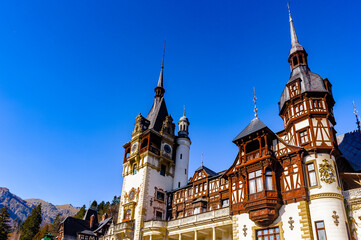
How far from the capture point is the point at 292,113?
107 ft

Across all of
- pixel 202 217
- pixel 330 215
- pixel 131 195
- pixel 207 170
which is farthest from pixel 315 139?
pixel 131 195

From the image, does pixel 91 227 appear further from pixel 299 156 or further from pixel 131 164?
pixel 299 156

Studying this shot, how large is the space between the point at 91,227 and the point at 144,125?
26.8 meters

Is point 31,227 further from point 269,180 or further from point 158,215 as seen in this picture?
point 269,180

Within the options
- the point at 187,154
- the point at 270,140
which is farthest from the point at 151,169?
the point at 270,140

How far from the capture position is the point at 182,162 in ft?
168

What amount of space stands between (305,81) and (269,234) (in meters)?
17.3

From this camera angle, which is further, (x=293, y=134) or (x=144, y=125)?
(x=144, y=125)

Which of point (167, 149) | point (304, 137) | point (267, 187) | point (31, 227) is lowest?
point (267, 187)

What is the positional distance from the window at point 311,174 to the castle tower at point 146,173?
957 inches

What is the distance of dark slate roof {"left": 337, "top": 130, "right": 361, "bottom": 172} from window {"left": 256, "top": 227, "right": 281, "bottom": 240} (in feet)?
45.2

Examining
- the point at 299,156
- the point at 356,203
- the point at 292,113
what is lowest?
the point at 356,203

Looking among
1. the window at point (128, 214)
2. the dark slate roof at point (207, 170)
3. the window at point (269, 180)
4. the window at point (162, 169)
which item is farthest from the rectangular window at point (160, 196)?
the window at point (269, 180)

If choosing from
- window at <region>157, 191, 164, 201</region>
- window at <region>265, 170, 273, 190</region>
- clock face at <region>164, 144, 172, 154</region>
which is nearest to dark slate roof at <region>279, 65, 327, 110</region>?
window at <region>265, 170, 273, 190</region>
